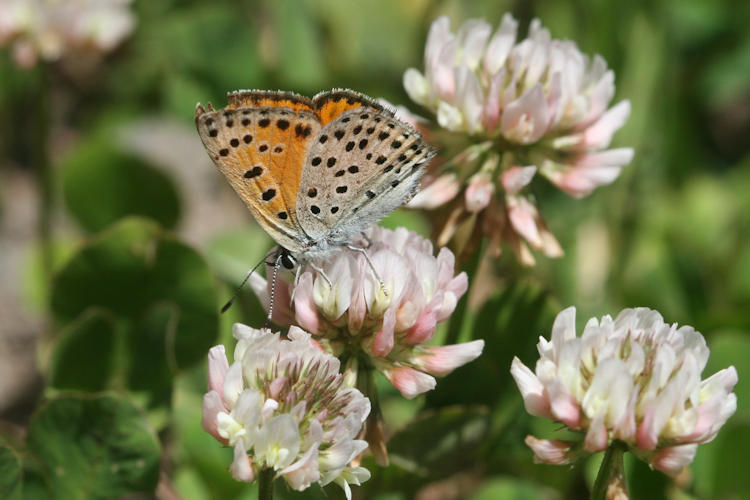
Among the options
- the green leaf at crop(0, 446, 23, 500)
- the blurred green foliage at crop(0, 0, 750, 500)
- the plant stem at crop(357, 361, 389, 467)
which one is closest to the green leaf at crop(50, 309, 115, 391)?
the blurred green foliage at crop(0, 0, 750, 500)

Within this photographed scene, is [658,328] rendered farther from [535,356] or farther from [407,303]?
[535,356]

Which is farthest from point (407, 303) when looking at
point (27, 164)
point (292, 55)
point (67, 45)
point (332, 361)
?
point (27, 164)

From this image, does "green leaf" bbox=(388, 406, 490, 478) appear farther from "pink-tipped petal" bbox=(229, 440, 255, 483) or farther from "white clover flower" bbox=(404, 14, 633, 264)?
"pink-tipped petal" bbox=(229, 440, 255, 483)

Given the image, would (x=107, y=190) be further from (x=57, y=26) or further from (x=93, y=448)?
(x=93, y=448)

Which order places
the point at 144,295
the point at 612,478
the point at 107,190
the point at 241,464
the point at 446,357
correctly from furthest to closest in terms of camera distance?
the point at 107,190, the point at 144,295, the point at 446,357, the point at 612,478, the point at 241,464

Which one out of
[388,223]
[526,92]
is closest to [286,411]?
[526,92]

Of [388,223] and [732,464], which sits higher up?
[388,223]
